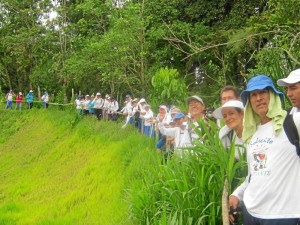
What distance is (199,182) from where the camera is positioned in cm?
326

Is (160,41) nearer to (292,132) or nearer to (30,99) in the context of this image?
(30,99)

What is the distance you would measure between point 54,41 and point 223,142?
19.5 m

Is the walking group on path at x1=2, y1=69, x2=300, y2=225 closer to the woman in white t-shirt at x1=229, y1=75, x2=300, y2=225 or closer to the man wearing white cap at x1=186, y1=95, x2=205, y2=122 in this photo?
the woman in white t-shirt at x1=229, y1=75, x2=300, y2=225

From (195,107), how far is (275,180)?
1.95 metres

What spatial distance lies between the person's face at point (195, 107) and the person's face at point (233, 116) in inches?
46.4

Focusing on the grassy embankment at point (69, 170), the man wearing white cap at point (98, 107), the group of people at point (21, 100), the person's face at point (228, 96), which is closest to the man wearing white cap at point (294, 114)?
the person's face at point (228, 96)

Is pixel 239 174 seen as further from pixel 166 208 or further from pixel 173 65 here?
pixel 173 65

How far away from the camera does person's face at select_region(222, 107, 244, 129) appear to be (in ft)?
9.12

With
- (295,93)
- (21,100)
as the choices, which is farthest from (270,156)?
(21,100)

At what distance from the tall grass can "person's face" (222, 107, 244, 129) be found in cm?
18

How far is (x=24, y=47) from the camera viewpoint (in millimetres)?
22109

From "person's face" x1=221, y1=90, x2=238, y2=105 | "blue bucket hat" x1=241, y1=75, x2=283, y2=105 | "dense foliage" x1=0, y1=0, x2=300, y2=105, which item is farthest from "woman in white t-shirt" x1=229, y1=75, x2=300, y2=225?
"dense foliage" x1=0, y1=0, x2=300, y2=105

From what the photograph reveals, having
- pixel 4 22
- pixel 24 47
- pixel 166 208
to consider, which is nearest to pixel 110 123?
pixel 166 208

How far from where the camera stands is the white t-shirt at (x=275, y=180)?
2.11 m
